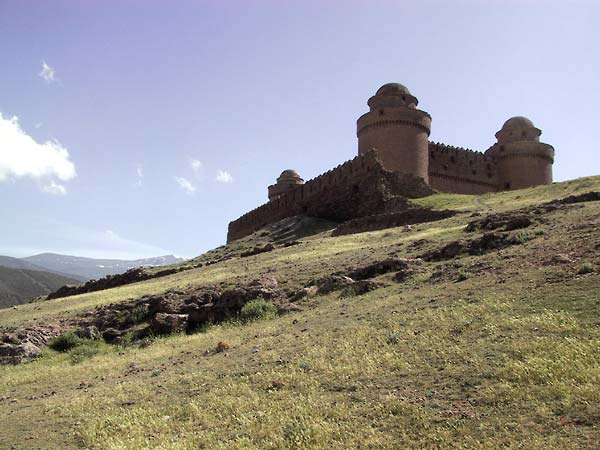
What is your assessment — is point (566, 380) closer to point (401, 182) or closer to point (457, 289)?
point (457, 289)

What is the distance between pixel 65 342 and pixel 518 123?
51359mm

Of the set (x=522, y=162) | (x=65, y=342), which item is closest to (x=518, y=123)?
(x=522, y=162)

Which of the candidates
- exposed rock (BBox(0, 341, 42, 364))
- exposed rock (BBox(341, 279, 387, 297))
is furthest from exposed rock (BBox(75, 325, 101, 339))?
exposed rock (BBox(341, 279, 387, 297))

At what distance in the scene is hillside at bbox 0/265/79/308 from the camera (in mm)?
89887

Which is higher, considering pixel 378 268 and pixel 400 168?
pixel 400 168

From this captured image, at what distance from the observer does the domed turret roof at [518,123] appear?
57.4m

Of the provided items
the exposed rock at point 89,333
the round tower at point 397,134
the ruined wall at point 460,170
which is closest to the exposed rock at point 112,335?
the exposed rock at point 89,333

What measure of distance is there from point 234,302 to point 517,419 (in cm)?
1201

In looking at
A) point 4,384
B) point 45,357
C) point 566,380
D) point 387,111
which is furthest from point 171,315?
point 387,111

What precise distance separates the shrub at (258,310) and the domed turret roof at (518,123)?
4791cm

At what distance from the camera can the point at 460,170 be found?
171 feet

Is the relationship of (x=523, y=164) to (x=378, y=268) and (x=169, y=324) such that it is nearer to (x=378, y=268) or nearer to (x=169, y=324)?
(x=378, y=268)

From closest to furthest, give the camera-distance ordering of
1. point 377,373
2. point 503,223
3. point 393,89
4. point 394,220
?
point 377,373 < point 503,223 < point 394,220 < point 393,89

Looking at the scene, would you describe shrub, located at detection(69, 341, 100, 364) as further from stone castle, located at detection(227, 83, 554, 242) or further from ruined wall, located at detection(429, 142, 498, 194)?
ruined wall, located at detection(429, 142, 498, 194)
